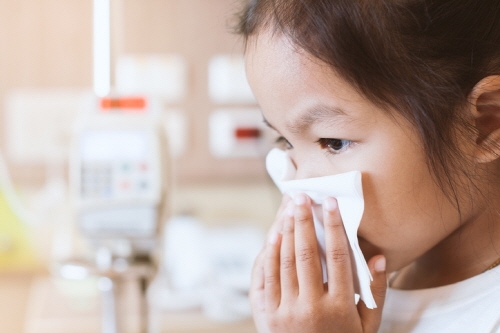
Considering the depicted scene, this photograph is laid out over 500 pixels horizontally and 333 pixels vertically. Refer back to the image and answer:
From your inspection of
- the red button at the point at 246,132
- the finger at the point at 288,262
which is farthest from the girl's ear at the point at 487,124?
the red button at the point at 246,132

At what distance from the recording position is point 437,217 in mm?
680

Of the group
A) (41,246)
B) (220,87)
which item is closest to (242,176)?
(220,87)

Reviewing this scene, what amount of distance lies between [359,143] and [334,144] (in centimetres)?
3

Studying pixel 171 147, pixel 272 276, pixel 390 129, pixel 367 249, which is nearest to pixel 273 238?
pixel 272 276

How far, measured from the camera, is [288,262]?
31.0 inches

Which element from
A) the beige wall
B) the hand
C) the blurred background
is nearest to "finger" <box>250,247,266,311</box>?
the hand

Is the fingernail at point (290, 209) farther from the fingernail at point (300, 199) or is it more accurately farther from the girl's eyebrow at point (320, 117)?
the girl's eyebrow at point (320, 117)

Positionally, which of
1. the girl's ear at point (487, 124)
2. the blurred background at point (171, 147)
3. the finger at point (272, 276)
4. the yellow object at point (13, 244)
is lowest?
the yellow object at point (13, 244)

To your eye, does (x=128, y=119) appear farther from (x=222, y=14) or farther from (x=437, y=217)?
(x=222, y=14)

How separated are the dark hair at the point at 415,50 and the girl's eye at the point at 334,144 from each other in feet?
0.20

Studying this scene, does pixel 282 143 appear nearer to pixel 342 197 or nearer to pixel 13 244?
pixel 342 197

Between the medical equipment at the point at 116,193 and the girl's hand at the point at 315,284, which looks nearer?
the girl's hand at the point at 315,284

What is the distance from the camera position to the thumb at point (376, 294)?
2.36 feet

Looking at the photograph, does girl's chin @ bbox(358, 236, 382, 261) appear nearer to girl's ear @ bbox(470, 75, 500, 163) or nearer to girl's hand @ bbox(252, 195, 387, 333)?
girl's hand @ bbox(252, 195, 387, 333)
